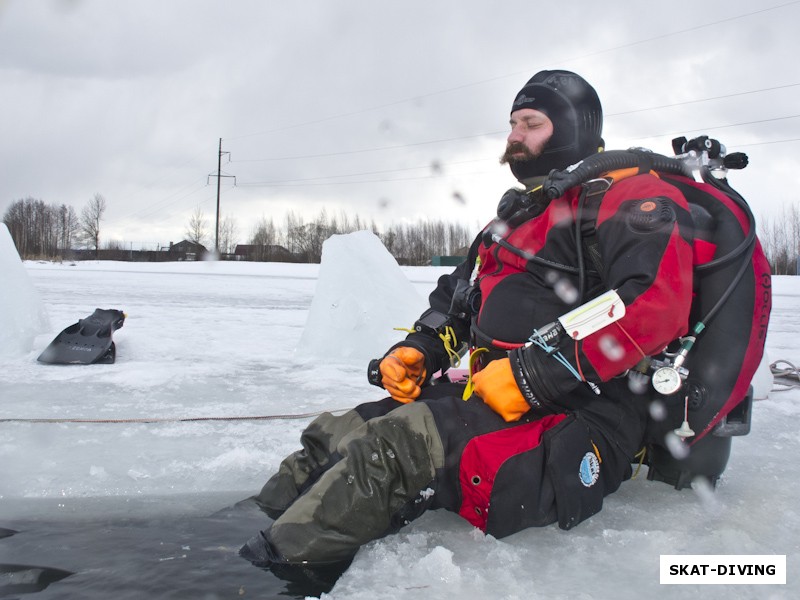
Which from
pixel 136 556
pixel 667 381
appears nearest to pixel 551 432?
pixel 667 381

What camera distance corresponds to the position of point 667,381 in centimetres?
172

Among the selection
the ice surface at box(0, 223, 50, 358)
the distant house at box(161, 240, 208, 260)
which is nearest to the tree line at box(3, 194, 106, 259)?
the distant house at box(161, 240, 208, 260)

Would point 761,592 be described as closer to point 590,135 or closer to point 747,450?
point 747,450

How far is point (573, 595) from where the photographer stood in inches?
56.9

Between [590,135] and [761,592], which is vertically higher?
[590,135]

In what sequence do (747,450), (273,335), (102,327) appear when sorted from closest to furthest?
(747,450)
(102,327)
(273,335)

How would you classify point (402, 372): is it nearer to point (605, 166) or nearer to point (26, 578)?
point (605, 166)

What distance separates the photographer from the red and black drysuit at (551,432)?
1645mm

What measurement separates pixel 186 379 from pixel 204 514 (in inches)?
76.4

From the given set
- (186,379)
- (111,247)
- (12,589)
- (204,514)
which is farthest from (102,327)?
(111,247)

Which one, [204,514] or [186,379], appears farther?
[186,379]

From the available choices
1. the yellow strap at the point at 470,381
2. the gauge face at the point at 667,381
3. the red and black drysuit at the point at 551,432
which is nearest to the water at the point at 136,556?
the red and black drysuit at the point at 551,432

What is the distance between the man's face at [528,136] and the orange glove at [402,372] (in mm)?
795

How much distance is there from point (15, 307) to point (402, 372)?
3717 mm
